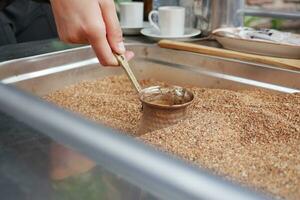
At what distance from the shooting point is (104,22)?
2.07ft

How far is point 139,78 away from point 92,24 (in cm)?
45

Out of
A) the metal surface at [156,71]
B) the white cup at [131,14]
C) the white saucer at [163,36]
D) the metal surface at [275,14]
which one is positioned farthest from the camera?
the metal surface at [275,14]

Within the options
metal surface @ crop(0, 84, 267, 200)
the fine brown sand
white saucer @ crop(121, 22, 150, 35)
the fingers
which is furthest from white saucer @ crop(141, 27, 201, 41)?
metal surface @ crop(0, 84, 267, 200)

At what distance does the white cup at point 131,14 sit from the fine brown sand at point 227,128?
10.9 inches

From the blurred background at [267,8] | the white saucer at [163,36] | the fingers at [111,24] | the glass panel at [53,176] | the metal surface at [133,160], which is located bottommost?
the blurred background at [267,8]

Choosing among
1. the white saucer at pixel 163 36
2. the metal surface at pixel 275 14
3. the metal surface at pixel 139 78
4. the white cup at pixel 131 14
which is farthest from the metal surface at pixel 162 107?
the metal surface at pixel 275 14

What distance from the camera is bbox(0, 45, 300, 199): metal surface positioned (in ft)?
1.00

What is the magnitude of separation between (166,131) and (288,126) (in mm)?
225

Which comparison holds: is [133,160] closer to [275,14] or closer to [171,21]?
[171,21]

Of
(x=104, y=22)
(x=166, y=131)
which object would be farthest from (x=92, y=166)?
(x=104, y=22)

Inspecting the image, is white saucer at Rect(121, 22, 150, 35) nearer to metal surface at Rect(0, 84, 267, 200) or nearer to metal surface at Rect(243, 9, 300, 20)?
metal surface at Rect(243, 9, 300, 20)

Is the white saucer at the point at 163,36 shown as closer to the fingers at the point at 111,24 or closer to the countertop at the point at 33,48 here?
the countertop at the point at 33,48

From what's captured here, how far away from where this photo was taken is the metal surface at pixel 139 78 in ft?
1.00

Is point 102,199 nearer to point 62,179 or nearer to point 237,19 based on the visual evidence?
point 62,179
